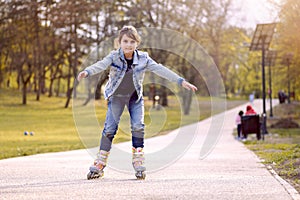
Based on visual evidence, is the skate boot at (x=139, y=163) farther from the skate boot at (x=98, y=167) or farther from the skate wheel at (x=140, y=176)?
the skate boot at (x=98, y=167)

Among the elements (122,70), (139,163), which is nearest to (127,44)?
(122,70)

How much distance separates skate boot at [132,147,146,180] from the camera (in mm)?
7496

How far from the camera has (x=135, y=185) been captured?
6.76 metres

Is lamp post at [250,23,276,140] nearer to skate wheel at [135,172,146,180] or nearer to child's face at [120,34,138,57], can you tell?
child's face at [120,34,138,57]

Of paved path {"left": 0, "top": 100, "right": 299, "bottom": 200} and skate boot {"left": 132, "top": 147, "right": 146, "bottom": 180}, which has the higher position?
skate boot {"left": 132, "top": 147, "right": 146, "bottom": 180}

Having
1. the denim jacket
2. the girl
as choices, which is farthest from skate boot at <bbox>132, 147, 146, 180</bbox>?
the denim jacket

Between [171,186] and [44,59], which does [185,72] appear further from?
[171,186]

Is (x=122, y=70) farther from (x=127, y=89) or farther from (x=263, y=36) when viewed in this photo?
(x=263, y=36)

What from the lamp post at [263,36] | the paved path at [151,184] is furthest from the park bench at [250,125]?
the paved path at [151,184]

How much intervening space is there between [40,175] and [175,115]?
3504cm

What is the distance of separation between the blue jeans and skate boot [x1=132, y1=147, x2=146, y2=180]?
3.1 inches

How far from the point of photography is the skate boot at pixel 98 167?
745 cm

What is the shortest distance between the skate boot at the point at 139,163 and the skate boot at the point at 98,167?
0.38 metres

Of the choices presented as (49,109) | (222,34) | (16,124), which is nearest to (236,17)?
(222,34)
